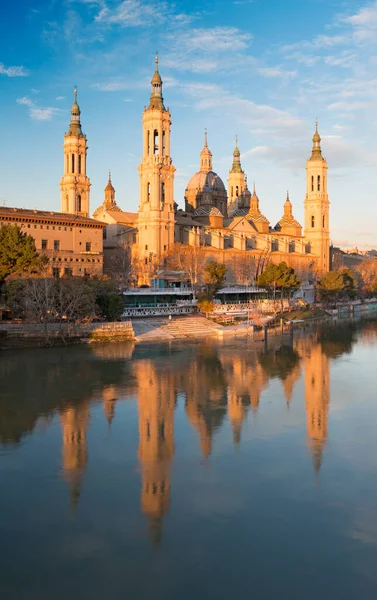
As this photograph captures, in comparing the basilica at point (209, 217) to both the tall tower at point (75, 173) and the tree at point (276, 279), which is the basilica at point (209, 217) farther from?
the tree at point (276, 279)

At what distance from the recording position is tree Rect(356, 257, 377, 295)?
86250 mm

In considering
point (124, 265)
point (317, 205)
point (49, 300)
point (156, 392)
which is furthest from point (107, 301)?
point (317, 205)

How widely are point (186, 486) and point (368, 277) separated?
80411 millimetres

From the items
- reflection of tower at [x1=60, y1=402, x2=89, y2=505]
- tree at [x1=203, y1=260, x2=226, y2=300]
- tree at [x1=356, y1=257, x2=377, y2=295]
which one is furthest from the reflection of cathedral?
tree at [x1=356, y1=257, x2=377, y2=295]

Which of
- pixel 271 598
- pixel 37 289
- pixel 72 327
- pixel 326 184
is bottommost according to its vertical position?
pixel 271 598

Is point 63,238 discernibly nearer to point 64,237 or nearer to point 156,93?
point 64,237

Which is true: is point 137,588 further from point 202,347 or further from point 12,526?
point 202,347

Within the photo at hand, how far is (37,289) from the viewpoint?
119ft

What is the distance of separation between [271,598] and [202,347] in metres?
27.7

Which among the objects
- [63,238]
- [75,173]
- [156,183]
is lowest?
[63,238]

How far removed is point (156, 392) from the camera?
80.0 ft

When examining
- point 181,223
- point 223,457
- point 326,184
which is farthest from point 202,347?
point 326,184

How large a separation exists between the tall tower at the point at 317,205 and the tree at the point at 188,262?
3469 cm

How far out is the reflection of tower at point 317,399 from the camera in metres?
17.7
